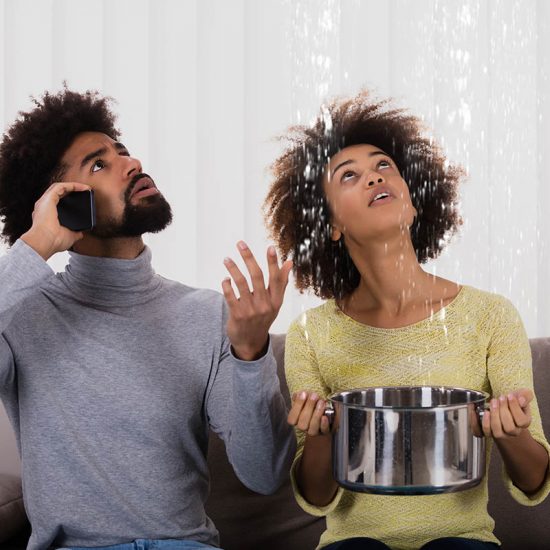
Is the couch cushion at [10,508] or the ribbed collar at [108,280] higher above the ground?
the ribbed collar at [108,280]

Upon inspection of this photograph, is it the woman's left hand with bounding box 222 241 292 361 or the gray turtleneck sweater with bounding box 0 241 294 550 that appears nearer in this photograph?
the woman's left hand with bounding box 222 241 292 361

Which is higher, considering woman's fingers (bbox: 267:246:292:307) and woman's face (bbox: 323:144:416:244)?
woman's face (bbox: 323:144:416:244)

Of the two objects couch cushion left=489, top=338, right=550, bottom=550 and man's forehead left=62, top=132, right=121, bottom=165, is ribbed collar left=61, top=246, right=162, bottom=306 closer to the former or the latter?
man's forehead left=62, top=132, right=121, bottom=165

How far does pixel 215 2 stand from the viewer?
205cm

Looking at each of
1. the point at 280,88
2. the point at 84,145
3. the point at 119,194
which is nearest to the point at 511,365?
the point at 119,194

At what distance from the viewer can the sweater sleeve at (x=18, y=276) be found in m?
1.25

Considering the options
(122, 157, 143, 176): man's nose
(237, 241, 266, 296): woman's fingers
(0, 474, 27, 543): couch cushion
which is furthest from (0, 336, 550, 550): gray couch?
(237, 241, 266, 296): woman's fingers

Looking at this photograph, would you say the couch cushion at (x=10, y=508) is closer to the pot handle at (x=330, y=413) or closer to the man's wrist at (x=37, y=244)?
the man's wrist at (x=37, y=244)

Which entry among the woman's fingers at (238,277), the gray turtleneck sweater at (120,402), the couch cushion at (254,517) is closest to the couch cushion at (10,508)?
the gray turtleneck sweater at (120,402)

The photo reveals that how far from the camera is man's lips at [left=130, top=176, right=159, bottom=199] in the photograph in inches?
56.6

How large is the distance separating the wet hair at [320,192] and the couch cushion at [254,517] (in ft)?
0.87

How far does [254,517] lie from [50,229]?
0.69 meters

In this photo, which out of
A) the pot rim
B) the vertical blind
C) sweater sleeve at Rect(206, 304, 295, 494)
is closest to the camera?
the pot rim

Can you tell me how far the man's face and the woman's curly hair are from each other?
0.17ft
